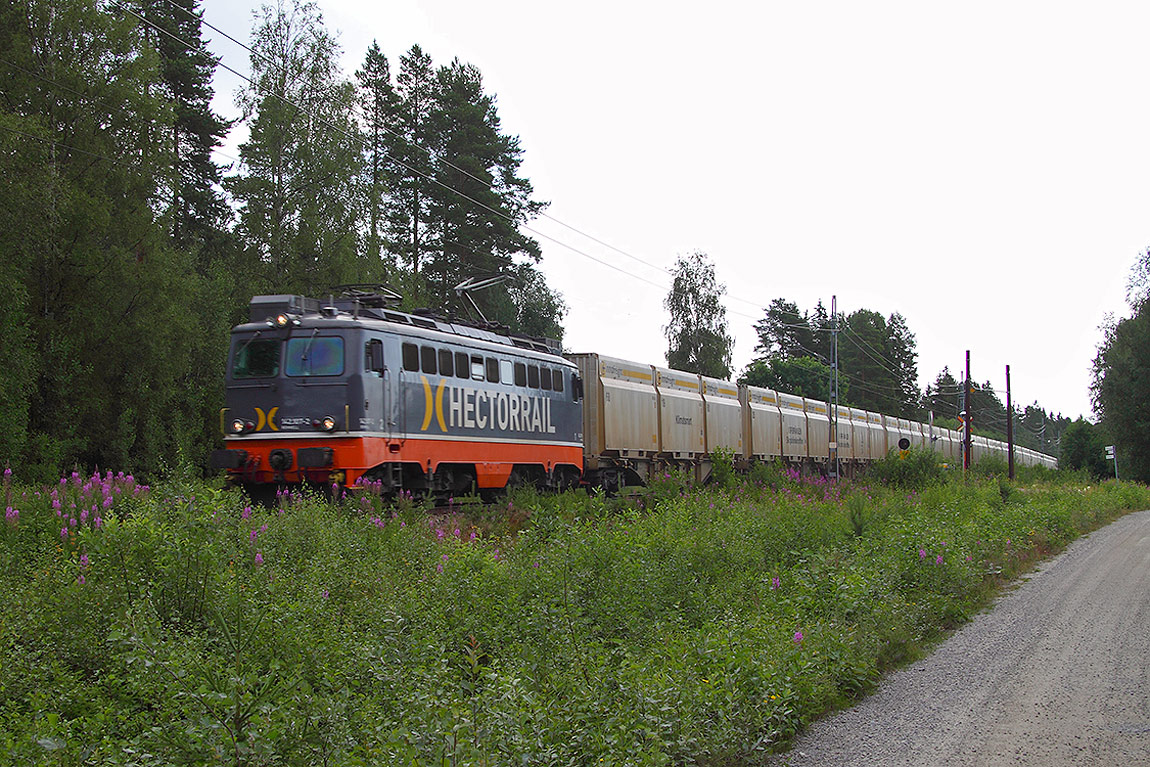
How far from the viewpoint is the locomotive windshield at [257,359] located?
16.0 meters

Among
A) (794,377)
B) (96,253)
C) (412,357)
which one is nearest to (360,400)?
(412,357)

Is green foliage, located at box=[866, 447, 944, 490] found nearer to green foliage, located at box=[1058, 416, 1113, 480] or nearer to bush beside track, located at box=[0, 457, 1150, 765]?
bush beside track, located at box=[0, 457, 1150, 765]

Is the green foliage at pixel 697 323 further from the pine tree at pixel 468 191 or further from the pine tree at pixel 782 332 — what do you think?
the pine tree at pixel 782 332

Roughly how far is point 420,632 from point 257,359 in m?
9.68

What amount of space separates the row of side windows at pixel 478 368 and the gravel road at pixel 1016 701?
31.3 ft

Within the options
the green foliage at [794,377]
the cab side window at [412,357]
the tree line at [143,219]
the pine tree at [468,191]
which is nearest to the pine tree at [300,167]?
the tree line at [143,219]

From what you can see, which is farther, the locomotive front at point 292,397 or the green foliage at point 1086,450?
the green foliage at point 1086,450

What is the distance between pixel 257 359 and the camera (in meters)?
16.1

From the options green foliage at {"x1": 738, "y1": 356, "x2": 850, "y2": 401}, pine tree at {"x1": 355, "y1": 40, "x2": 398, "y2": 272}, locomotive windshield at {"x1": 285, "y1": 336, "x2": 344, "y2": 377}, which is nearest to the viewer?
locomotive windshield at {"x1": 285, "y1": 336, "x2": 344, "y2": 377}

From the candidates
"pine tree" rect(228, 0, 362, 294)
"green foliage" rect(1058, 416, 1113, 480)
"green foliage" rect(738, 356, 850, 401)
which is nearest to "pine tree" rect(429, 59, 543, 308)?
"pine tree" rect(228, 0, 362, 294)

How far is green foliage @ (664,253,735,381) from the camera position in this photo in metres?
66.0

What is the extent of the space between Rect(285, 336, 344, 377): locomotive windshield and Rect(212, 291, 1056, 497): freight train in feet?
0.07

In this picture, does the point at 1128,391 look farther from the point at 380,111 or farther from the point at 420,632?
the point at 420,632

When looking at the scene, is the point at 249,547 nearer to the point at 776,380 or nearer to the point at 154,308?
the point at 154,308
